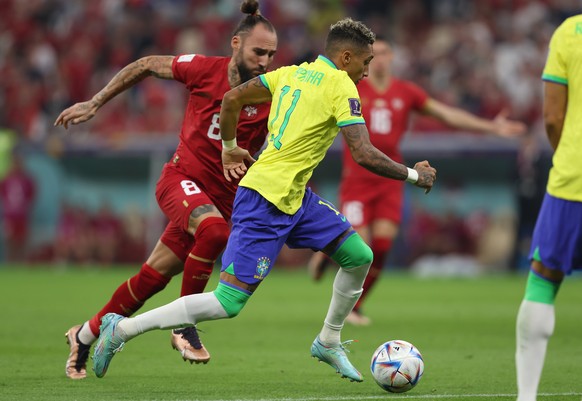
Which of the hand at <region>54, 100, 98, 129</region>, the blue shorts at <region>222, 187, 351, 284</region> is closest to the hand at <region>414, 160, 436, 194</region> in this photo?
the blue shorts at <region>222, 187, 351, 284</region>

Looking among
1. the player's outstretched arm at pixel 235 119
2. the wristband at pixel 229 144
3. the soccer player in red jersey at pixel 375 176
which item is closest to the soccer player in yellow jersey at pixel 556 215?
the player's outstretched arm at pixel 235 119

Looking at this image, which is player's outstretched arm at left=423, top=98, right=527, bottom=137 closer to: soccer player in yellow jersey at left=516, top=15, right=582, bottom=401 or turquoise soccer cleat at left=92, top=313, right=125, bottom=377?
soccer player in yellow jersey at left=516, top=15, right=582, bottom=401

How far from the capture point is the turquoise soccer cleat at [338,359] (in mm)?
7184

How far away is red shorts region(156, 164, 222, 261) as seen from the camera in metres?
7.60

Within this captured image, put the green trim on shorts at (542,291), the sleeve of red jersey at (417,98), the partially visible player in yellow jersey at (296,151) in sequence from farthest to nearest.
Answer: the sleeve of red jersey at (417,98) → the partially visible player in yellow jersey at (296,151) → the green trim on shorts at (542,291)

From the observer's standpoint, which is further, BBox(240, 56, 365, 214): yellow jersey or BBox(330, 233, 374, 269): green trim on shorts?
BBox(330, 233, 374, 269): green trim on shorts

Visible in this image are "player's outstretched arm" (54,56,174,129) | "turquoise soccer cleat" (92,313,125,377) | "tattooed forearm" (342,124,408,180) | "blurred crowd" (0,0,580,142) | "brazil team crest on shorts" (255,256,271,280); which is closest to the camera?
"tattooed forearm" (342,124,408,180)

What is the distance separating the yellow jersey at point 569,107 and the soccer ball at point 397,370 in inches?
69.5

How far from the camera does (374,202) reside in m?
12.0

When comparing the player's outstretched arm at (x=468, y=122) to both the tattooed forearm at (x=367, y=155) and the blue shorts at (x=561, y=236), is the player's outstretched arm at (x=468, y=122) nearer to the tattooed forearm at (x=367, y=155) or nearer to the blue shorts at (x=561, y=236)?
the tattooed forearm at (x=367, y=155)

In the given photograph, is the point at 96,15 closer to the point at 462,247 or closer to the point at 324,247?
the point at 462,247

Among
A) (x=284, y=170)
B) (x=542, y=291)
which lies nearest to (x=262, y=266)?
(x=284, y=170)

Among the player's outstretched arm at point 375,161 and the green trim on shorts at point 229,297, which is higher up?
the player's outstretched arm at point 375,161

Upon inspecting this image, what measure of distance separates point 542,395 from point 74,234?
17685 millimetres
